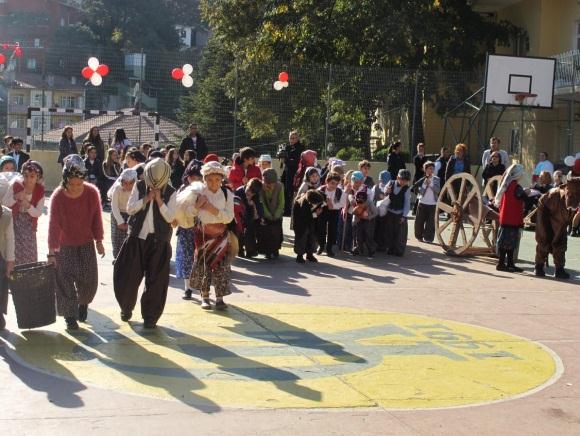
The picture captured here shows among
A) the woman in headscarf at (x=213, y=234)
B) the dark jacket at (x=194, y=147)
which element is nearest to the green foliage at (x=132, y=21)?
the dark jacket at (x=194, y=147)

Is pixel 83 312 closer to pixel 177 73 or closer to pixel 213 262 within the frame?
pixel 213 262

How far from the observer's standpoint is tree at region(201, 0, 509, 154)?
26625mm

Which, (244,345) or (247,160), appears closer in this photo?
(244,345)

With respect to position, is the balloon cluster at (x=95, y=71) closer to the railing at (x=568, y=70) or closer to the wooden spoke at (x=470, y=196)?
the wooden spoke at (x=470, y=196)

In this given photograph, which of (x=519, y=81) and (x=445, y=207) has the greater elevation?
(x=519, y=81)

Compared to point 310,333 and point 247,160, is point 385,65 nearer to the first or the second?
point 247,160

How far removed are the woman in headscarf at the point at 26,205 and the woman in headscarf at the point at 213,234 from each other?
5.52 feet

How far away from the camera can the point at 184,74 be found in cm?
2541

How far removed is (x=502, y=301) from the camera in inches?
491

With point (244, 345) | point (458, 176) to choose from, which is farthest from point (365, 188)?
point (244, 345)

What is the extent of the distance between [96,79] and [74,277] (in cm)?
1634

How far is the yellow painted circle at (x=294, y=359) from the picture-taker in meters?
7.54

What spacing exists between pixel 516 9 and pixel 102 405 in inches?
1197

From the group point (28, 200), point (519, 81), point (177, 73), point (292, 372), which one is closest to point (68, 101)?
point (177, 73)
